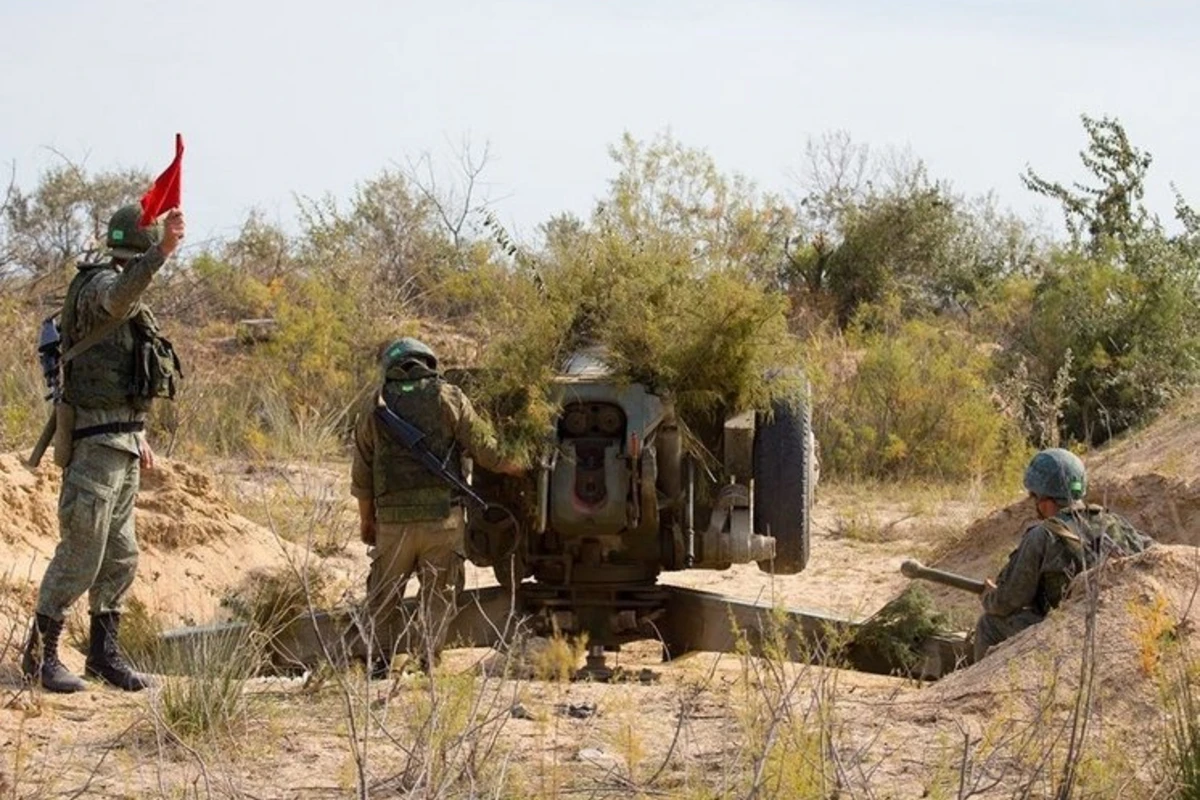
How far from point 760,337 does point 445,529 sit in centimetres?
158

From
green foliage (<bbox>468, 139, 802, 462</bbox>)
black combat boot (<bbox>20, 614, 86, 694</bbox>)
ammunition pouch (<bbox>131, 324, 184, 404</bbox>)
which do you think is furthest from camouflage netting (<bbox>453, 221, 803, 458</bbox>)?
black combat boot (<bbox>20, 614, 86, 694</bbox>)

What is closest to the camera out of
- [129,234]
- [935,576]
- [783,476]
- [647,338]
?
[129,234]

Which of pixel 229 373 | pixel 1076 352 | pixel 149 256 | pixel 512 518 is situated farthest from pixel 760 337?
pixel 1076 352

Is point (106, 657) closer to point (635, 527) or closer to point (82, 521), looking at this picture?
point (82, 521)

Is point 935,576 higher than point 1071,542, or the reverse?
point 1071,542

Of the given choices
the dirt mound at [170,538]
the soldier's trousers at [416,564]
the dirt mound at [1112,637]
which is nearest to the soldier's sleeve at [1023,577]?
the dirt mound at [1112,637]

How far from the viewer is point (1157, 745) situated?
5773mm

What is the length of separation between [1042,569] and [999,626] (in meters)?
0.33

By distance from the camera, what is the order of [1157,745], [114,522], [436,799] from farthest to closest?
[114,522]
[1157,745]
[436,799]

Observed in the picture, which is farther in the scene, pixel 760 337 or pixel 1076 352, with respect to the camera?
pixel 1076 352

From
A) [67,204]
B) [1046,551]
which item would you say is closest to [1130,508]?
[1046,551]

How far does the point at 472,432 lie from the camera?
8.41 meters

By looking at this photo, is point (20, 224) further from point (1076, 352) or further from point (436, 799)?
point (436, 799)

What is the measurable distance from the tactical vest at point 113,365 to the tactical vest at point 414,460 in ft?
3.97
